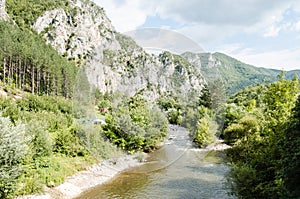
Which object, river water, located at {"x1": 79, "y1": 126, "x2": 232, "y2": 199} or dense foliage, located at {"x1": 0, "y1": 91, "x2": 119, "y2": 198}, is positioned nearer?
dense foliage, located at {"x1": 0, "y1": 91, "x2": 119, "y2": 198}

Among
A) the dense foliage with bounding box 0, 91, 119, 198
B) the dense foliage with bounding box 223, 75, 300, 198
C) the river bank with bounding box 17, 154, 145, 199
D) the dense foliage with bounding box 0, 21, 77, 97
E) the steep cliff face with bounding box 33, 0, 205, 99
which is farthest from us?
the dense foliage with bounding box 0, 21, 77, 97

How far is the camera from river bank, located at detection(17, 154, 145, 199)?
16.5m

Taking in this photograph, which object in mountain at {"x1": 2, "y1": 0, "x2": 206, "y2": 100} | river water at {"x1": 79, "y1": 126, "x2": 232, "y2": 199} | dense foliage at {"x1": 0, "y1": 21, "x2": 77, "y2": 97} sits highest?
dense foliage at {"x1": 0, "y1": 21, "x2": 77, "y2": 97}

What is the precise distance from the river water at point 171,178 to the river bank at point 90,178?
1.98ft

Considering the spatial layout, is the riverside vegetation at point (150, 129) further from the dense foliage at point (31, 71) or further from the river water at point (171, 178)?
the dense foliage at point (31, 71)

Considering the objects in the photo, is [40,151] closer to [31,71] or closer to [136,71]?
[136,71]

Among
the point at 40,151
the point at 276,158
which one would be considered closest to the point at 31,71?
the point at 40,151

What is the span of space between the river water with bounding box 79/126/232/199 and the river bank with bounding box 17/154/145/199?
604mm

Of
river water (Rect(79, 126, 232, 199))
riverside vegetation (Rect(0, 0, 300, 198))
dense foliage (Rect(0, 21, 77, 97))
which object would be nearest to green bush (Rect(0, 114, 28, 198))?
riverside vegetation (Rect(0, 0, 300, 198))

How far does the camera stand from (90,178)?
64.7 feet

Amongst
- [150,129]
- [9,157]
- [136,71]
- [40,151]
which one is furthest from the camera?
[40,151]

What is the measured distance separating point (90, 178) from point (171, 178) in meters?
5.79

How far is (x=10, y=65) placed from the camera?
48.2 metres

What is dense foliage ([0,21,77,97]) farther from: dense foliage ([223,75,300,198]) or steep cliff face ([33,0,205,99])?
dense foliage ([223,75,300,198])
